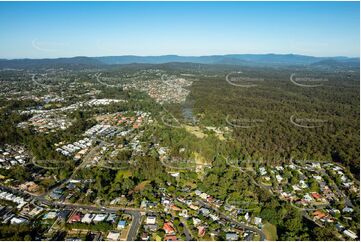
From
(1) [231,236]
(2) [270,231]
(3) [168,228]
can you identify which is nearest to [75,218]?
(3) [168,228]

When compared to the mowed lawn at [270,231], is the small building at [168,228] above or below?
above

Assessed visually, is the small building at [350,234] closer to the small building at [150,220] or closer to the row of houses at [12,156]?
the small building at [150,220]

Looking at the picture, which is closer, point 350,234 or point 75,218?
point 350,234

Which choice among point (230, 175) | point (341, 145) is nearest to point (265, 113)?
point (341, 145)

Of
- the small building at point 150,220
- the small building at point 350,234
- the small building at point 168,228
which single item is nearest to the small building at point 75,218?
the small building at point 150,220

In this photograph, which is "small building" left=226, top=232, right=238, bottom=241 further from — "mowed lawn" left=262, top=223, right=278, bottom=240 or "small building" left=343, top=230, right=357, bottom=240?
"small building" left=343, top=230, right=357, bottom=240

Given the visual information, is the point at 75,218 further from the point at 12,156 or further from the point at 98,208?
the point at 12,156

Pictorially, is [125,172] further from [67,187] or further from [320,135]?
[320,135]

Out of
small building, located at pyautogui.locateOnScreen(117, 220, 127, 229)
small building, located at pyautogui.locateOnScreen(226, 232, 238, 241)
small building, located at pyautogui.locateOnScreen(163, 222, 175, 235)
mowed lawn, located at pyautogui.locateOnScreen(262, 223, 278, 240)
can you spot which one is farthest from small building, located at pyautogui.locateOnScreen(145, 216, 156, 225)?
mowed lawn, located at pyautogui.locateOnScreen(262, 223, 278, 240)
